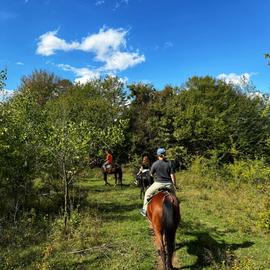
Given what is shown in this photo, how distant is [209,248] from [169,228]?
91.0 inches

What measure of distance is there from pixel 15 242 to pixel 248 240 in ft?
22.4

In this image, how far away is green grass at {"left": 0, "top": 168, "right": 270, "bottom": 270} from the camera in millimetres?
9752

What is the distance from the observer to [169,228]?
9.30 m

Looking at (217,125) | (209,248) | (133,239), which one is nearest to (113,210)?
(133,239)

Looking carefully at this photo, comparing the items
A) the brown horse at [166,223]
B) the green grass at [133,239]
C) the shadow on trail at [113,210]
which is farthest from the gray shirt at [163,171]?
the shadow on trail at [113,210]

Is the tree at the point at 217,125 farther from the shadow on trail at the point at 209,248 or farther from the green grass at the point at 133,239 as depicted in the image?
the shadow on trail at the point at 209,248

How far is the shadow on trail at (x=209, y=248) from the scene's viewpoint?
960 centimetres

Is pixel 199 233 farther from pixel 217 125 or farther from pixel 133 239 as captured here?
pixel 217 125

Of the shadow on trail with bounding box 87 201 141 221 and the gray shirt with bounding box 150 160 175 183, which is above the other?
the gray shirt with bounding box 150 160 175 183

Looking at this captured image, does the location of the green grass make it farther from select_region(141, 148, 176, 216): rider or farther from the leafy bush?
the leafy bush

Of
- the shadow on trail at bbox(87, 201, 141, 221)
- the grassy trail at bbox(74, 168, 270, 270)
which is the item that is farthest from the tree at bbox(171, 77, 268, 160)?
the shadow on trail at bbox(87, 201, 141, 221)

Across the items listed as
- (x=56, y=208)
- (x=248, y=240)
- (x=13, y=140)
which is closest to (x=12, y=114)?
(x=13, y=140)

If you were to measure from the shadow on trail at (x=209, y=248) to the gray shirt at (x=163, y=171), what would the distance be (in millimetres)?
1976

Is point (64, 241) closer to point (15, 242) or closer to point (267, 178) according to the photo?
point (15, 242)
